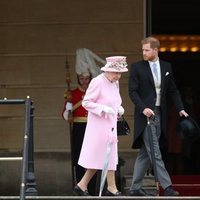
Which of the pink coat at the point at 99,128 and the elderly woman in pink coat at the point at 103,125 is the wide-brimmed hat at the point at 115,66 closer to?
the elderly woman in pink coat at the point at 103,125

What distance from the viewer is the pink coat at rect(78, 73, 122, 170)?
916 centimetres

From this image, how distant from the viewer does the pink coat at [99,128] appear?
9.16m

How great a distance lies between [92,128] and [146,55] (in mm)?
1156

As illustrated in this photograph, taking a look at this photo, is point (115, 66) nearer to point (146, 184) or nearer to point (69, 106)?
point (69, 106)

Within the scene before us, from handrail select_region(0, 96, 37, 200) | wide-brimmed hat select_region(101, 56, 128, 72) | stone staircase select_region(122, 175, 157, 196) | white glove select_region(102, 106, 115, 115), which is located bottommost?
stone staircase select_region(122, 175, 157, 196)

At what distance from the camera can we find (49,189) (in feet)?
42.6

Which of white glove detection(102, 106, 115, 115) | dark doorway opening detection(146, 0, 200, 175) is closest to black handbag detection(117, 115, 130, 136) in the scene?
white glove detection(102, 106, 115, 115)

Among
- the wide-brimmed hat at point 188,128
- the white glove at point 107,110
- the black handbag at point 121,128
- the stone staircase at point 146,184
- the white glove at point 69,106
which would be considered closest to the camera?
the white glove at point 107,110

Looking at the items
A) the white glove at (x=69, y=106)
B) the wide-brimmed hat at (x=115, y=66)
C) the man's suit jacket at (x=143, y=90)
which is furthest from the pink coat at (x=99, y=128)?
the white glove at (x=69, y=106)

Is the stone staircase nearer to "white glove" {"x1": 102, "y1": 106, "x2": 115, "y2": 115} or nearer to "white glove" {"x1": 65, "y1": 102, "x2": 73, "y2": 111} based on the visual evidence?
"white glove" {"x1": 65, "y1": 102, "x2": 73, "y2": 111}

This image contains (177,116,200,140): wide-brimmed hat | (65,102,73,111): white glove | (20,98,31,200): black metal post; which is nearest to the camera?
(20,98,31,200): black metal post

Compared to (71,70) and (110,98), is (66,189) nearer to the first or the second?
(71,70)

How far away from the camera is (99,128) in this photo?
9203mm

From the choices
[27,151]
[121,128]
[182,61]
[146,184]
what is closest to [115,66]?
[121,128]
